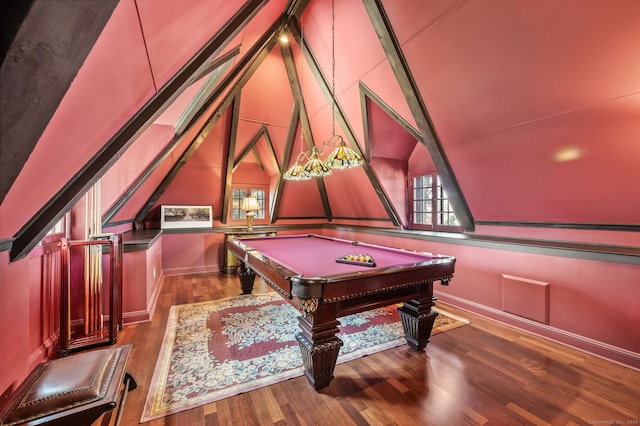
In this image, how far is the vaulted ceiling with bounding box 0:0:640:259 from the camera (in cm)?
101

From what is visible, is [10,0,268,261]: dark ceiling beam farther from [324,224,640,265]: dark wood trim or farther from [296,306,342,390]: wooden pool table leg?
[324,224,640,265]: dark wood trim

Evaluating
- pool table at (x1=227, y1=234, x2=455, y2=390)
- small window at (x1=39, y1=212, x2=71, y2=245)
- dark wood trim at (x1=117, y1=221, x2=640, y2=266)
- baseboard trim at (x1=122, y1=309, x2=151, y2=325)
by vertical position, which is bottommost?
baseboard trim at (x1=122, y1=309, x2=151, y2=325)

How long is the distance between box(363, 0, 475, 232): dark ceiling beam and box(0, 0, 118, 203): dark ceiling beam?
280 cm

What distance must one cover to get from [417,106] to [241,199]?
481cm

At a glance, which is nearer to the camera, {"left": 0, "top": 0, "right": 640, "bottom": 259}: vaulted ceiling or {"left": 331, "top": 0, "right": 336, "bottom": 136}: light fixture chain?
{"left": 0, "top": 0, "right": 640, "bottom": 259}: vaulted ceiling

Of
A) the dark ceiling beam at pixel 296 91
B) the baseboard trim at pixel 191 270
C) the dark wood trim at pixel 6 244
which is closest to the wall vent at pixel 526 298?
the dark ceiling beam at pixel 296 91

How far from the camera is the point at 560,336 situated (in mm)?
2801

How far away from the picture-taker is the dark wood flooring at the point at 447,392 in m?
1.78

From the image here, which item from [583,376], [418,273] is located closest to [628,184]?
[583,376]

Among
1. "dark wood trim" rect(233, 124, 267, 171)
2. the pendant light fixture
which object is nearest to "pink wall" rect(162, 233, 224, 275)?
"dark wood trim" rect(233, 124, 267, 171)

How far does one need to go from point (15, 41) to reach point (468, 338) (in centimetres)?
376

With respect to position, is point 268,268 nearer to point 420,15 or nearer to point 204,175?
point 420,15

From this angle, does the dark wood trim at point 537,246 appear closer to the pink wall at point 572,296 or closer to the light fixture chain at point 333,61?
the pink wall at point 572,296

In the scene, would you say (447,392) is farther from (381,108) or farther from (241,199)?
(241,199)
